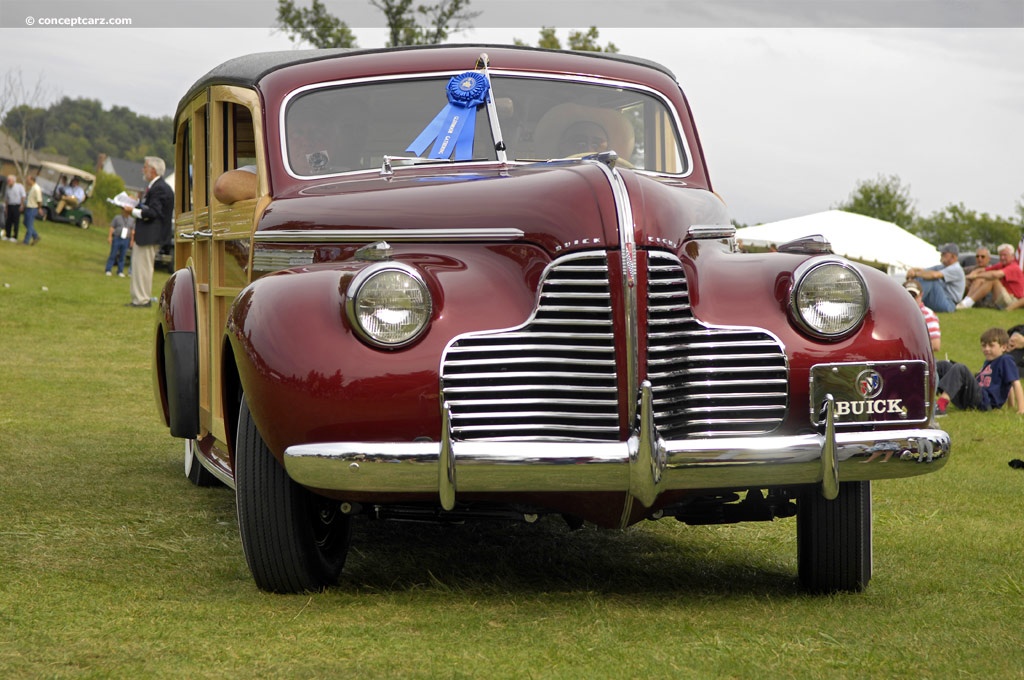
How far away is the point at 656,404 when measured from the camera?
3770mm

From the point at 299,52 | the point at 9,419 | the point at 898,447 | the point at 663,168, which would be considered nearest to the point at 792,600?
the point at 898,447

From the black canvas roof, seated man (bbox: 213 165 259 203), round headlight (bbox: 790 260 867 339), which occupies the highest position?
the black canvas roof

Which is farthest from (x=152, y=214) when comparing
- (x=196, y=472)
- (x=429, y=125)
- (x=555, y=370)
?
(x=555, y=370)

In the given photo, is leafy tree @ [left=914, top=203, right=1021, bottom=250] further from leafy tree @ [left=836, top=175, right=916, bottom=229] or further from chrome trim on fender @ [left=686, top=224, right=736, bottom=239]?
chrome trim on fender @ [left=686, top=224, right=736, bottom=239]

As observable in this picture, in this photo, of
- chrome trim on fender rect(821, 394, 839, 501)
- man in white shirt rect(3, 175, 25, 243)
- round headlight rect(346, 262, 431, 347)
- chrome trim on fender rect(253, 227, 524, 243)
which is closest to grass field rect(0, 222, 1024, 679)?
chrome trim on fender rect(821, 394, 839, 501)

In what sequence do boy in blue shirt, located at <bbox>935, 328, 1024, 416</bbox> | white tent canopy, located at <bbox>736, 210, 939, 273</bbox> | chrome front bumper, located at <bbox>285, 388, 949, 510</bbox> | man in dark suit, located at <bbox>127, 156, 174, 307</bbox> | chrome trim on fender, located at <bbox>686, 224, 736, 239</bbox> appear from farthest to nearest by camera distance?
white tent canopy, located at <bbox>736, 210, 939, 273</bbox>, man in dark suit, located at <bbox>127, 156, 174, 307</bbox>, boy in blue shirt, located at <bbox>935, 328, 1024, 416</bbox>, chrome trim on fender, located at <bbox>686, 224, 736, 239</bbox>, chrome front bumper, located at <bbox>285, 388, 949, 510</bbox>

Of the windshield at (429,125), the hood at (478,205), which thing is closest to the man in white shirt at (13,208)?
the windshield at (429,125)

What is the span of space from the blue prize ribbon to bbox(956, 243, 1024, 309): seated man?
1663 cm

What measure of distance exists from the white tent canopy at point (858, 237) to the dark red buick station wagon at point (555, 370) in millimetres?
17540

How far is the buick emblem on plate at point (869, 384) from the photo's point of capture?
12.7ft

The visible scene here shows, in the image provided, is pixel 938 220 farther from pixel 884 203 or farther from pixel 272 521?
pixel 272 521

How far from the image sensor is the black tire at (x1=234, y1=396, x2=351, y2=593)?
13.1 feet

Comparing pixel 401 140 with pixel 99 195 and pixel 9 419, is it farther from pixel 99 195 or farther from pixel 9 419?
pixel 99 195

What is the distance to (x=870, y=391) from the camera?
12.7 ft
